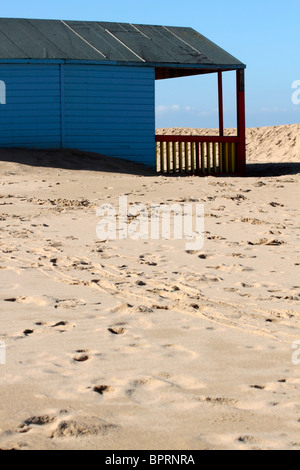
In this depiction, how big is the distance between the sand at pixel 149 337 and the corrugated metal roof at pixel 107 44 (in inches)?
356

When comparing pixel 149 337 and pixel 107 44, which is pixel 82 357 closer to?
pixel 149 337

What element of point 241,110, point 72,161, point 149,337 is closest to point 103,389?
point 149,337

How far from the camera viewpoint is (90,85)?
59.0 feet

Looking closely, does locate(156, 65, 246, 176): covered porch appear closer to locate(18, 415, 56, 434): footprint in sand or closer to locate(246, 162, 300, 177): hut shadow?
locate(246, 162, 300, 177): hut shadow

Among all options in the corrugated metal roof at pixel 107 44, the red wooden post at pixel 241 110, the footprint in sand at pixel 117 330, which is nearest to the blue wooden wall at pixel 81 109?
the corrugated metal roof at pixel 107 44

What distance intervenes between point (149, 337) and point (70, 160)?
12.8 m

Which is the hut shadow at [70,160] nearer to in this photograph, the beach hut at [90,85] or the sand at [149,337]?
the beach hut at [90,85]

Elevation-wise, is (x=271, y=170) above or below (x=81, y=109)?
below

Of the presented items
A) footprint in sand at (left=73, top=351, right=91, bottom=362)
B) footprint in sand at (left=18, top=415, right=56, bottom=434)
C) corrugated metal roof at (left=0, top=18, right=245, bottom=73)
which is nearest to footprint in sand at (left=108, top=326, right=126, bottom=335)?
footprint in sand at (left=73, top=351, right=91, bottom=362)

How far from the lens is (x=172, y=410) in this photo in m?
3.22

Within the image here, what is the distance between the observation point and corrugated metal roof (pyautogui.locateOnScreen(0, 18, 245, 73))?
17.8m
